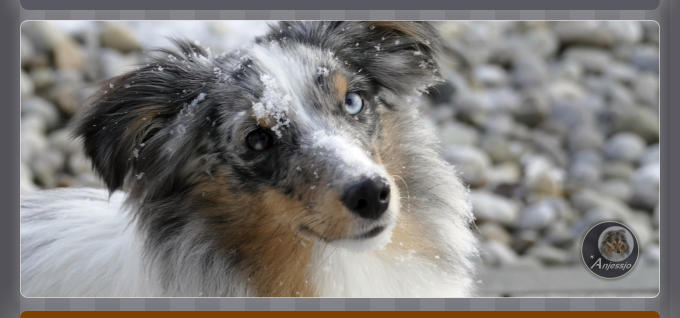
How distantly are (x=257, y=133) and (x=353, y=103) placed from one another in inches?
14.7

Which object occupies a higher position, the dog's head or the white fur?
the dog's head

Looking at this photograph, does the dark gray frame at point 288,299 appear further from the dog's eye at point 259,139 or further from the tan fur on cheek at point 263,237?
the dog's eye at point 259,139

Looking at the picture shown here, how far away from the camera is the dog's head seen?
2639mm

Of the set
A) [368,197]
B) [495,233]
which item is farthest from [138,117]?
[495,233]

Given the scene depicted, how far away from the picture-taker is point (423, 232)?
303 cm

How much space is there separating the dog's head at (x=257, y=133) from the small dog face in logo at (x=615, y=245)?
1.09 meters

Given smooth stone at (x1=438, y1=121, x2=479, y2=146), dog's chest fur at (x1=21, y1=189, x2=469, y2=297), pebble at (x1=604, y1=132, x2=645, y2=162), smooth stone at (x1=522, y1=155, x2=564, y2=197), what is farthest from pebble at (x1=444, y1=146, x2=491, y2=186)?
dog's chest fur at (x1=21, y1=189, x2=469, y2=297)

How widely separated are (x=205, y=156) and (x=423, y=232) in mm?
820

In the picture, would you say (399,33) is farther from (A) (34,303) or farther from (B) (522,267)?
(B) (522,267)

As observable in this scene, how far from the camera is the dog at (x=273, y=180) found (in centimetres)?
269

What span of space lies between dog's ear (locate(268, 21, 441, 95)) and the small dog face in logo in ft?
3.27

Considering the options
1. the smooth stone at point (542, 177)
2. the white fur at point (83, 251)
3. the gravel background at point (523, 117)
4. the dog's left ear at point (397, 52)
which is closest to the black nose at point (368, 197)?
the dog's left ear at point (397, 52)

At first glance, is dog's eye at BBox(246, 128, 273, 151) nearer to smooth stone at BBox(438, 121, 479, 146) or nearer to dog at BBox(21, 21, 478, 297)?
dog at BBox(21, 21, 478, 297)

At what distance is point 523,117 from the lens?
5.99 meters
